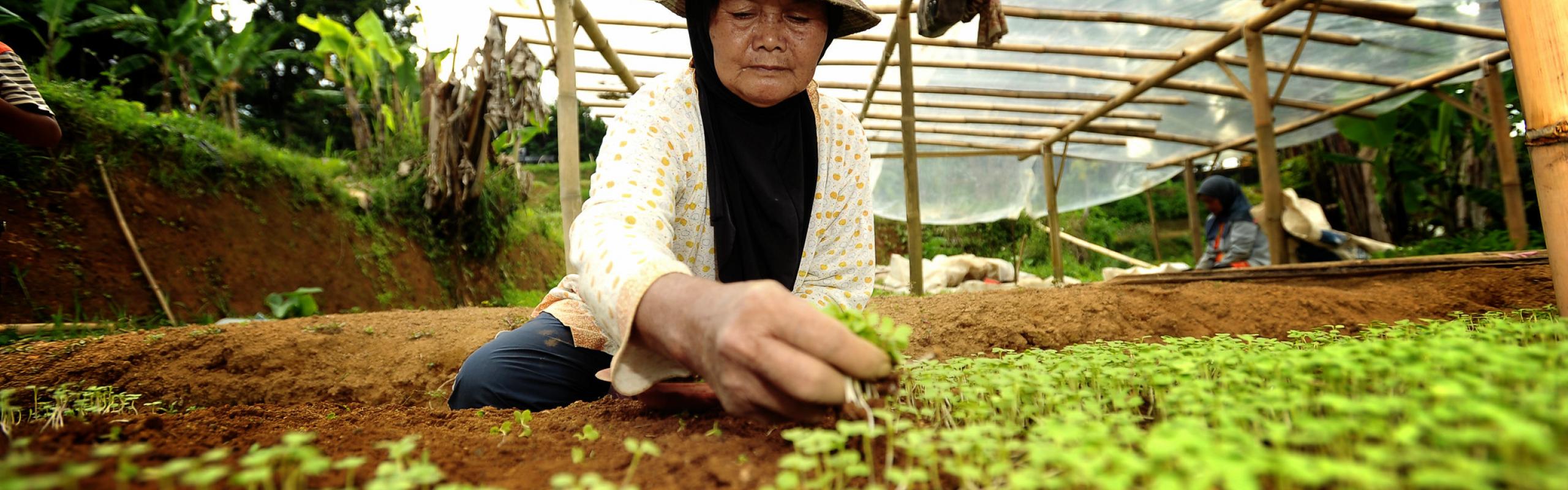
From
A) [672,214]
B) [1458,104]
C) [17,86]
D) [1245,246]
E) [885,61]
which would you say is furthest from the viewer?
[1245,246]

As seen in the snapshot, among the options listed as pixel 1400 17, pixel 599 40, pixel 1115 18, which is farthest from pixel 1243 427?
pixel 1400 17

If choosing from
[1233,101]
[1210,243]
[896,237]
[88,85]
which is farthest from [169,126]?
[896,237]

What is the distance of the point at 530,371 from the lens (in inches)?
88.5

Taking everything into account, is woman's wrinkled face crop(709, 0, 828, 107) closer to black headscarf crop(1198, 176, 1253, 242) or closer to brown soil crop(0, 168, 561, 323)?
Answer: brown soil crop(0, 168, 561, 323)

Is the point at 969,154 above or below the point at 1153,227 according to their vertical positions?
above

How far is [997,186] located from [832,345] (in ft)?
38.8

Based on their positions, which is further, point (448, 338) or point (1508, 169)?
point (1508, 169)

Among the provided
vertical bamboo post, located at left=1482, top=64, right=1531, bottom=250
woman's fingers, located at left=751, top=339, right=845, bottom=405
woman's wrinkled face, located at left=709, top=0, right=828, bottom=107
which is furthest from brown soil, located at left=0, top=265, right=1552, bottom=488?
vertical bamboo post, located at left=1482, top=64, right=1531, bottom=250

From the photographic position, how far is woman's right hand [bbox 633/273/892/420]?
101 centimetres

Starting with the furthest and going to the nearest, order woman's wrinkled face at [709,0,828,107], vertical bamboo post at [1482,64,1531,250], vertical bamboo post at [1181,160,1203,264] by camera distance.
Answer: vertical bamboo post at [1181,160,1203,264]
vertical bamboo post at [1482,64,1531,250]
woman's wrinkled face at [709,0,828,107]

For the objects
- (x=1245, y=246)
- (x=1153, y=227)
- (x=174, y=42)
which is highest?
(x=174, y=42)

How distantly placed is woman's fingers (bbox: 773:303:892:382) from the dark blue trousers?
1.46 meters

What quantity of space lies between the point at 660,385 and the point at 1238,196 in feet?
30.9

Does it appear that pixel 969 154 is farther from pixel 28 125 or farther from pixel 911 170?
pixel 28 125
